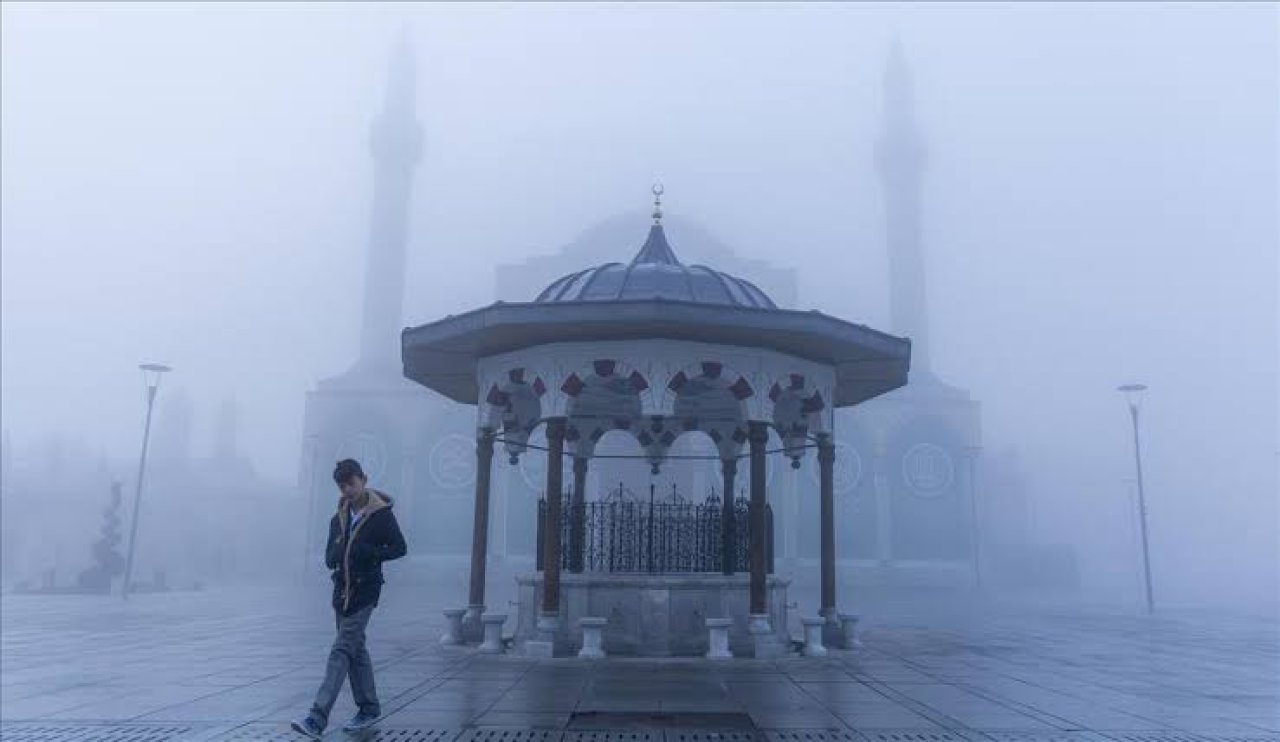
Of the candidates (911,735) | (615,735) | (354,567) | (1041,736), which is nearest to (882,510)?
(1041,736)

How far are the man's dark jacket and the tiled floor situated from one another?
1059 millimetres

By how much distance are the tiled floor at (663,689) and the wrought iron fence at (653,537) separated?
2.00 metres

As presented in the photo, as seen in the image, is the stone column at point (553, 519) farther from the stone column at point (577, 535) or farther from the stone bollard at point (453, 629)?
the stone bollard at point (453, 629)

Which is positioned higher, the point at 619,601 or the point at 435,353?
the point at 435,353

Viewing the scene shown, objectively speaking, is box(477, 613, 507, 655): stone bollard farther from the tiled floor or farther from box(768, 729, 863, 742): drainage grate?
box(768, 729, 863, 742): drainage grate

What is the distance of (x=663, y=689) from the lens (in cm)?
929

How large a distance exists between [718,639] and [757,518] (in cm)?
166

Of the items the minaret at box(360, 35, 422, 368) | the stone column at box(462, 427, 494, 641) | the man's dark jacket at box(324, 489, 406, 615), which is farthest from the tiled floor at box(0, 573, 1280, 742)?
the minaret at box(360, 35, 422, 368)

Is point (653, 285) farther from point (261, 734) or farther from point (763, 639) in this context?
point (261, 734)

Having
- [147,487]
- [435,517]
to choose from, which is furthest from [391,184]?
[147,487]

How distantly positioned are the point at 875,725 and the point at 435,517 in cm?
3289

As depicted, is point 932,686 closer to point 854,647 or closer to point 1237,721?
point 1237,721

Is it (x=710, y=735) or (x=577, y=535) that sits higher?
(x=577, y=535)

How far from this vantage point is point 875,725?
7527mm
